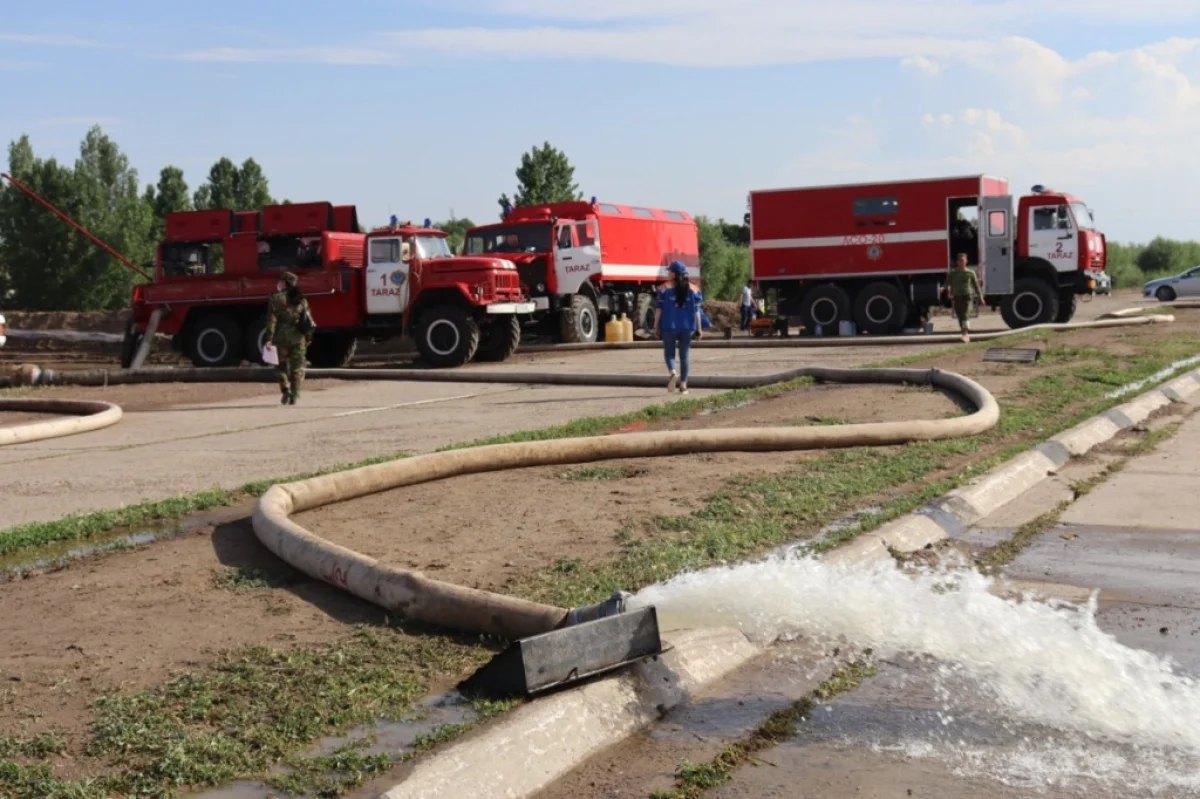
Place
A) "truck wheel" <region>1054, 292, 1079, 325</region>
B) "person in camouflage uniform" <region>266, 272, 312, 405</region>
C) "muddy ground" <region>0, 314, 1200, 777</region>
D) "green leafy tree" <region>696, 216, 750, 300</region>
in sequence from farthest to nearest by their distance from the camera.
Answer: "green leafy tree" <region>696, 216, 750, 300</region> < "truck wheel" <region>1054, 292, 1079, 325</region> < "person in camouflage uniform" <region>266, 272, 312, 405</region> < "muddy ground" <region>0, 314, 1200, 777</region>

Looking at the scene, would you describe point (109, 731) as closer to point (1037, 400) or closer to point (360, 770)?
point (360, 770)

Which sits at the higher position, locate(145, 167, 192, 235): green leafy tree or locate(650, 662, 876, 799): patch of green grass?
locate(145, 167, 192, 235): green leafy tree

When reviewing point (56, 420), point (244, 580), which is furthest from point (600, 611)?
point (56, 420)

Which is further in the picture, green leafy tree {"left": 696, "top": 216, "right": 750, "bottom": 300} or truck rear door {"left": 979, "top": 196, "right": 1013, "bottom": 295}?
green leafy tree {"left": 696, "top": 216, "right": 750, "bottom": 300}

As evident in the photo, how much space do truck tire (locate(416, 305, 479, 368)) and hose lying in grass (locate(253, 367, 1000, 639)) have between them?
10409mm

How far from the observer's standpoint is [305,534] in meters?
6.63

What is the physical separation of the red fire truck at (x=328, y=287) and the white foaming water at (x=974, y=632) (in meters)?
17.9

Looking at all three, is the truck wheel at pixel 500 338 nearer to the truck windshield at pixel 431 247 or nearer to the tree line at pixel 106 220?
the truck windshield at pixel 431 247

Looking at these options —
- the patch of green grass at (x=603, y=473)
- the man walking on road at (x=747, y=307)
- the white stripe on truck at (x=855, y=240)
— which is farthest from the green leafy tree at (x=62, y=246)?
the patch of green grass at (x=603, y=473)

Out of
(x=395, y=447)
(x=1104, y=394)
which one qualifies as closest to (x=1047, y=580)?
(x=395, y=447)

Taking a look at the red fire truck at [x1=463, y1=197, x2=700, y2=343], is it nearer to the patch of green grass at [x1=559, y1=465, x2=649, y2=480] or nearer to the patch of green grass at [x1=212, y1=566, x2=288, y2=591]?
the patch of green grass at [x1=559, y1=465, x2=649, y2=480]

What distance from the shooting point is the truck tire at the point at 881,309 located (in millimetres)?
31391

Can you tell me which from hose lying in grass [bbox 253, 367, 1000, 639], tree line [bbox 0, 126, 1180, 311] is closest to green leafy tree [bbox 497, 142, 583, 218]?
tree line [bbox 0, 126, 1180, 311]

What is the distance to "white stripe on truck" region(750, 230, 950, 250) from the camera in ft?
102
